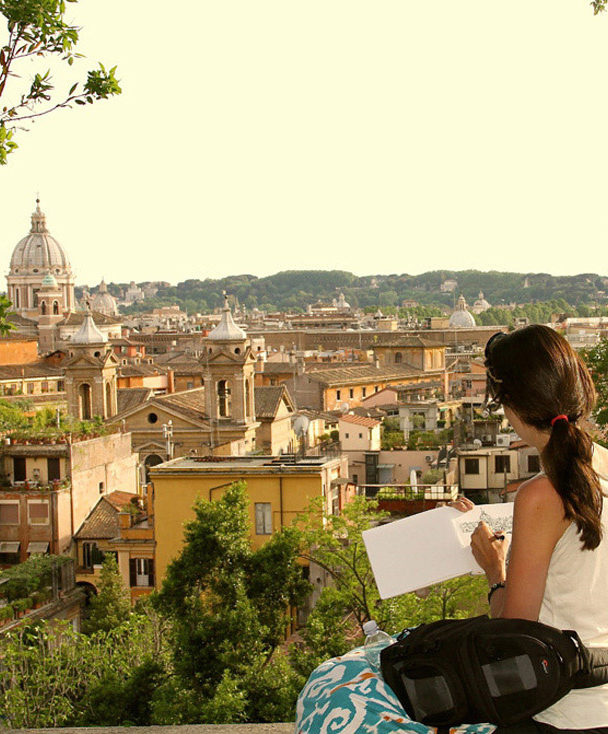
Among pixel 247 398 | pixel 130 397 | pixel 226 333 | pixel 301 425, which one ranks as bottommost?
pixel 301 425

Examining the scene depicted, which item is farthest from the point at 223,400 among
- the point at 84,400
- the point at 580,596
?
the point at 580,596

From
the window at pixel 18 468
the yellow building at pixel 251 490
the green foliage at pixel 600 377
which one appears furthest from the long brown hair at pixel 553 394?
the window at pixel 18 468

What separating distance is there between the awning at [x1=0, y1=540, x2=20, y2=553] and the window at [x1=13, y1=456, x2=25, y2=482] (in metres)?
1.24

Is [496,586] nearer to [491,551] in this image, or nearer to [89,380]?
[491,551]

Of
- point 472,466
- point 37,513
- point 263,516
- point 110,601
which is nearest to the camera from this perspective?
point 263,516

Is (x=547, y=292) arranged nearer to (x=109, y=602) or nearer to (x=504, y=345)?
(x=109, y=602)

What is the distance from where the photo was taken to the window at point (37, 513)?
1883cm

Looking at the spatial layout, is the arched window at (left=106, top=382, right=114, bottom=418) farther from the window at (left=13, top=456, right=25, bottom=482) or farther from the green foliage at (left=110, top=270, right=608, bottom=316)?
the green foliage at (left=110, top=270, right=608, bottom=316)

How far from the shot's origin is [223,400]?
86.9 feet

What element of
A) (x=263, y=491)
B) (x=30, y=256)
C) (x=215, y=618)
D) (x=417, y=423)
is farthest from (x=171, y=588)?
(x=30, y=256)

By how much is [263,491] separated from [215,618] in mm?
6444

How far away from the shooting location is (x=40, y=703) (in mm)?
8758

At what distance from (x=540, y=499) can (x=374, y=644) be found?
1.79ft

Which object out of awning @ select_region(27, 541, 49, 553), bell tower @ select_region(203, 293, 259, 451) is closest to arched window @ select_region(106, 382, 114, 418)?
bell tower @ select_region(203, 293, 259, 451)
